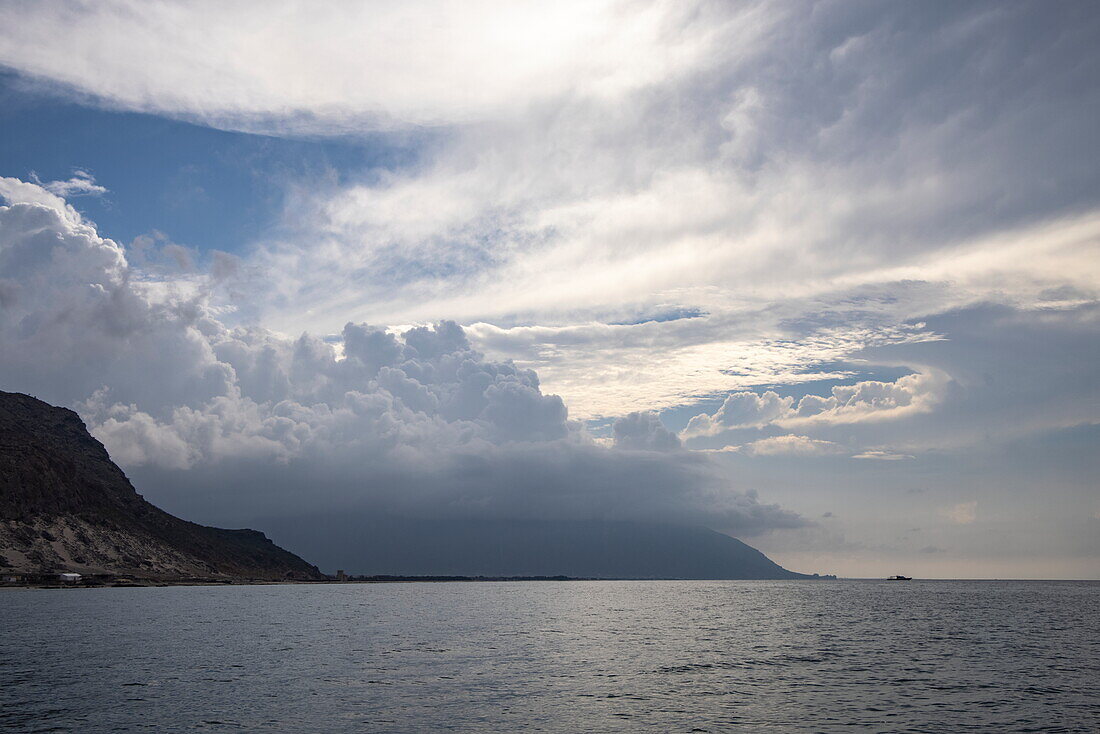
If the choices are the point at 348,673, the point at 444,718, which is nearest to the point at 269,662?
the point at 348,673

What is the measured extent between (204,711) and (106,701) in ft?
34.4

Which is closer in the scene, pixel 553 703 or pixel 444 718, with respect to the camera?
pixel 444 718

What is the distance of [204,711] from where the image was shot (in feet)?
195

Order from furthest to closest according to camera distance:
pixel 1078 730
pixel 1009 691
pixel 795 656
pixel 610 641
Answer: pixel 610 641
pixel 795 656
pixel 1009 691
pixel 1078 730

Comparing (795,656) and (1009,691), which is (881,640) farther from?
(1009,691)

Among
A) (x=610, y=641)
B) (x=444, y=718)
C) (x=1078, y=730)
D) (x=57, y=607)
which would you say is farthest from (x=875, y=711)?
(x=57, y=607)

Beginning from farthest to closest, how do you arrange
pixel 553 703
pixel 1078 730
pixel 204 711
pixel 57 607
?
pixel 57 607 → pixel 553 703 → pixel 204 711 → pixel 1078 730

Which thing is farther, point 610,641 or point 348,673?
point 610,641

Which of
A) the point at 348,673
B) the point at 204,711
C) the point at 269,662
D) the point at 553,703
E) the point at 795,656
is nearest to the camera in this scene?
the point at 204,711

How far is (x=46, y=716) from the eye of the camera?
5619 cm

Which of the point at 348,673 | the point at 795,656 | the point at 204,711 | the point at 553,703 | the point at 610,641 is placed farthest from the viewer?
the point at 610,641

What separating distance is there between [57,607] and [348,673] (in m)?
149

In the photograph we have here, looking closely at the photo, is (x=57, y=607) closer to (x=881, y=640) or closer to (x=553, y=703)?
(x=553, y=703)

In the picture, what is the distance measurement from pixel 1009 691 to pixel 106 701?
81437 millimetres
